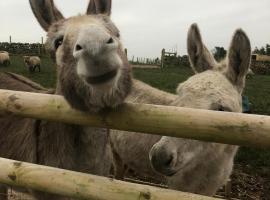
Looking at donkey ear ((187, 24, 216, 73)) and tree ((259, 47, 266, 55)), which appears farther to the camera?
tree ((259, 47, 266, 55))

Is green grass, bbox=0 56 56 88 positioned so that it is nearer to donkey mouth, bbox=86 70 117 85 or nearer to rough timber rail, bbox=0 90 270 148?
rough timber rail, bbox=0 90 270 148

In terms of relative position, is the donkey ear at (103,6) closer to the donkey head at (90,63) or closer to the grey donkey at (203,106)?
the donkey head at (90,63)

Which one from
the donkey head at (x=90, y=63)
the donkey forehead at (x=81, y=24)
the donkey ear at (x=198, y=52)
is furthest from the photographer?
the donkey ear at (x=198, y=52)

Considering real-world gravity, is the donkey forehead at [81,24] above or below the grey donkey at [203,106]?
A: above

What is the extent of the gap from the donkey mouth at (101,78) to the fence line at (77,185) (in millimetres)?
535

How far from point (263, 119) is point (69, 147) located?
1.84 metres

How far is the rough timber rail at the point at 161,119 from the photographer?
187cm

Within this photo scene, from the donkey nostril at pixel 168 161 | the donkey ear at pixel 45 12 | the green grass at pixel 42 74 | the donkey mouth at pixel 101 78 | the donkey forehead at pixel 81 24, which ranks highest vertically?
the donkey ear at pixel 45 12

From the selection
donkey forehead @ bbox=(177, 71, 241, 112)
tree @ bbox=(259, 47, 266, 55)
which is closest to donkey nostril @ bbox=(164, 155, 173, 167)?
donkey forehead @ bbox=(177, 71, 241, 112)

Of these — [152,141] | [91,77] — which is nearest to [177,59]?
[152,141]

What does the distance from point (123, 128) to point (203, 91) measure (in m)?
1.27

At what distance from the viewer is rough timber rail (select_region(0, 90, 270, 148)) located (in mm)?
1866

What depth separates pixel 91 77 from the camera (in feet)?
7.05

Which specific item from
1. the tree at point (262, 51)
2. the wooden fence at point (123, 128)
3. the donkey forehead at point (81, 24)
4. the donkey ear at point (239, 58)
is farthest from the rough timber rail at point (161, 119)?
the tree at point (262, 51)
